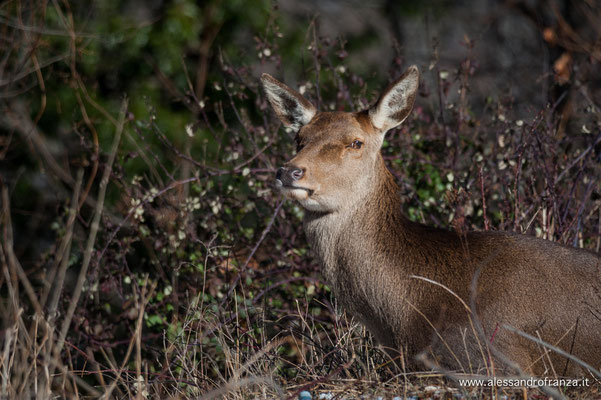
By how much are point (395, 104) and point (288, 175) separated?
0.92 meters

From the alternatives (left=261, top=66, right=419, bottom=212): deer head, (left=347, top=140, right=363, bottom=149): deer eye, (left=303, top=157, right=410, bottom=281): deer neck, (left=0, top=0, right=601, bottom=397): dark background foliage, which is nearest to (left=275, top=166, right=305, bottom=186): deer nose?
(left=261, top=66, right=419, bottom=212): deer head

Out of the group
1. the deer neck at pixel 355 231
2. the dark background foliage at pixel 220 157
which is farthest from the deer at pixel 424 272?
the dark background foliage at pixel 220 157

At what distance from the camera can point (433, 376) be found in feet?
12.1

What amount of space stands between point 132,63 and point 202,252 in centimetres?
236

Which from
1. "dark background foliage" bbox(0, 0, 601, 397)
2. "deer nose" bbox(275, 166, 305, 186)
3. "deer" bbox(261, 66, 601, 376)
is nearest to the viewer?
"deer" bbox(261, 66, 601, 376)

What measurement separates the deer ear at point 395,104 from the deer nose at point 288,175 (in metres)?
0.74

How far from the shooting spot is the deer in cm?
372

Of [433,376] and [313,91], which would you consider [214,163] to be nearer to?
[313,91]

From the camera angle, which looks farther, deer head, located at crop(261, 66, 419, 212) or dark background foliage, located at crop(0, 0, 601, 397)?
dark background foliage, located at crop(0, 0, 601, 397)

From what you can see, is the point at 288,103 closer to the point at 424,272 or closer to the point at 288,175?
the point at 288,175

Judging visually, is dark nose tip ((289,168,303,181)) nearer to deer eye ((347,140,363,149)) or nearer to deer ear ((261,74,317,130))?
deer eye ((347,140,363,149))

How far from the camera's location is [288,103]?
489cm

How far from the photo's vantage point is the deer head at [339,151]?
406 cm

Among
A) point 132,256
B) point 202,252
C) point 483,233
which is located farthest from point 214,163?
point 483,233
